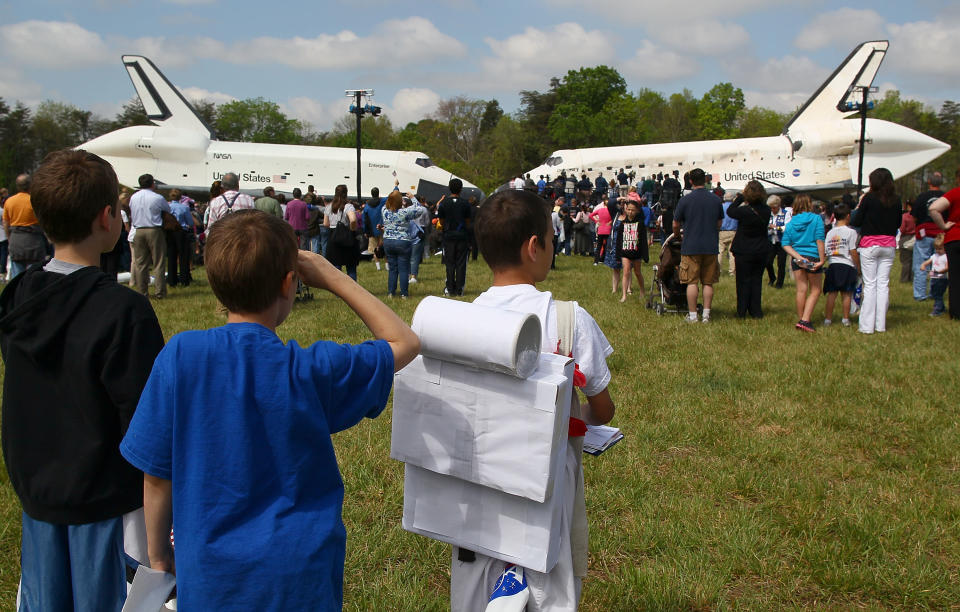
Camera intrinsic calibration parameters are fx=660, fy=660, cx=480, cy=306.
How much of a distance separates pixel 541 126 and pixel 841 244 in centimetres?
7235

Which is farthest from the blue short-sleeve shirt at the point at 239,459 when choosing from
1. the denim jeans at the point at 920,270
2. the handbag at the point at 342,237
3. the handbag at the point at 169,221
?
the denim jeans at the point at 920,270

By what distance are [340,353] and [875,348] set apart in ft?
25.5

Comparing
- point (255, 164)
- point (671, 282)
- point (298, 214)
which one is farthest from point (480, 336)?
point (255, 164)

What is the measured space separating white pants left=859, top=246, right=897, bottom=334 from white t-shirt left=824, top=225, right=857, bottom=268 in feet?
0.53

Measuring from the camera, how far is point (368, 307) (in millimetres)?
1634

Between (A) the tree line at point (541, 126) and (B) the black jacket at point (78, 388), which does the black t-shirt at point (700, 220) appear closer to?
(B) the black jacket at point (78, 388)

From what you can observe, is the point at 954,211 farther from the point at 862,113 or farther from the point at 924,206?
the point at 862,113

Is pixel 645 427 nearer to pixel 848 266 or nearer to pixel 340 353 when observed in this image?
pixel 340 353

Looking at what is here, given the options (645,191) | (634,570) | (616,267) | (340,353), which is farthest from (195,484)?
(645,191)

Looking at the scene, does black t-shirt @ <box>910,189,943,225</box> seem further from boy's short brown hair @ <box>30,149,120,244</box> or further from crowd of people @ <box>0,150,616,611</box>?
boy's short brown hair @ <box>30,149,120,244</box>

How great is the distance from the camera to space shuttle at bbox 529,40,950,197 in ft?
106

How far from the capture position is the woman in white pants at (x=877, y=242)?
27.4 ft

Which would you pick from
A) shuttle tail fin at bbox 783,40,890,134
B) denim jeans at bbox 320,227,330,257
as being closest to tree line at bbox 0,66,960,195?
shuttle tail fin at bbox 783,40,890,134

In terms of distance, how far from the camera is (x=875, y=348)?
7.59 m
